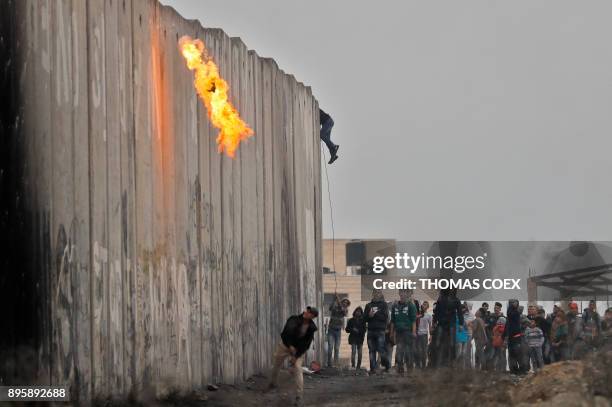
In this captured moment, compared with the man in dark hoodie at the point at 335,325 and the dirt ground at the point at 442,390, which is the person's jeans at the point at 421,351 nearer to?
the man in dark hoodie at the point at 335,325

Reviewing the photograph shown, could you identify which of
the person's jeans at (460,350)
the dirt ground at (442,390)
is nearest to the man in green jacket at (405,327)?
the person's jeans at (460,350)

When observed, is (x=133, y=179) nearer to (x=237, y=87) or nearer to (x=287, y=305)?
(x=237, y=87)

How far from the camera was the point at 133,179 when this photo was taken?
1594cm

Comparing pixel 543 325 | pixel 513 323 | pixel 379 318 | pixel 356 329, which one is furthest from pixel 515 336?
pixel 356 329

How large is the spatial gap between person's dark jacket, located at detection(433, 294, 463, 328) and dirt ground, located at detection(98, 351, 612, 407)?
3413 mm

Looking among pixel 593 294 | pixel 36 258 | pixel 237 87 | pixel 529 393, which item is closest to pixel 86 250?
pixel 36 258

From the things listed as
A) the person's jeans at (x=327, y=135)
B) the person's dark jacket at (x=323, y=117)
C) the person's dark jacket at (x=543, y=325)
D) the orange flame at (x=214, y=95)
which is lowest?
the person's dark jacket at (x=543, y=325)

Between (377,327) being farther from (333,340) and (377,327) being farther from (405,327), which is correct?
(333,340)

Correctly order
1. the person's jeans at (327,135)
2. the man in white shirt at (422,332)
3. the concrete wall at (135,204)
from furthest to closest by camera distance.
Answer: the person's jeans at (327,135) < the man in white shirt at (422,332) < the concrete wall at (135,204)

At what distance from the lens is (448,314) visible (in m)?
26.8

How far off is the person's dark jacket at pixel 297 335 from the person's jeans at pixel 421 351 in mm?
8234

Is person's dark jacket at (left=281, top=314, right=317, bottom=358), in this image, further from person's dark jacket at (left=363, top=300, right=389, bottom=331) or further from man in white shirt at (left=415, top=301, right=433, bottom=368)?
man in white shirt at (left=415, top=301, right=433, bottom=368)

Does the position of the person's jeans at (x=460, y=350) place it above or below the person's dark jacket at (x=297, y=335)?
below

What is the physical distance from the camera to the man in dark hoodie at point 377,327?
2680cm
